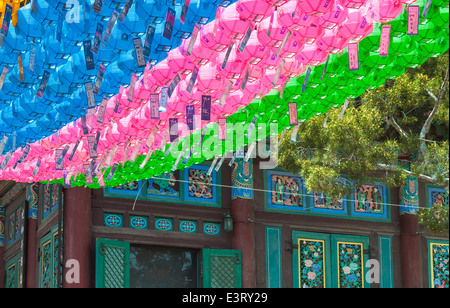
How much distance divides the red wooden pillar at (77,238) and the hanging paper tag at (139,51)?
5335mm

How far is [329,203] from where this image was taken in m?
12.5

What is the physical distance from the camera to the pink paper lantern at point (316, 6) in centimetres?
525

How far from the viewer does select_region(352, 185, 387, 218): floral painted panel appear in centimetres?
1274

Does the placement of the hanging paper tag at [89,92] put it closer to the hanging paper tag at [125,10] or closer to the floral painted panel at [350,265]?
the hanging paper tag at [125,10]

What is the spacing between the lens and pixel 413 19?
17.3ft

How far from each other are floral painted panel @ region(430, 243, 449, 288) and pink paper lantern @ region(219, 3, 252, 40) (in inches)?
330

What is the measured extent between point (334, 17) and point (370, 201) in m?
7.78

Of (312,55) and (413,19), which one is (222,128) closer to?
(312,55)

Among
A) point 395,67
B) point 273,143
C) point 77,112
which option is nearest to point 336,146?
point 273,143

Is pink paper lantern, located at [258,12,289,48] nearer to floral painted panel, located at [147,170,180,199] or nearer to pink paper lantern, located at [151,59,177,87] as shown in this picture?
pink paper lantern, located at [151,59,177,87]

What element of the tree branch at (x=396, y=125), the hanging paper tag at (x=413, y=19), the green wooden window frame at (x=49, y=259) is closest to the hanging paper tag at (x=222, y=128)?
the hanging paper tag at (x=413, y=19)

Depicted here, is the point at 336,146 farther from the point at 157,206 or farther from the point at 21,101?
the point at 21,101

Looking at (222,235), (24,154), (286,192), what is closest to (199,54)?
(24,154)

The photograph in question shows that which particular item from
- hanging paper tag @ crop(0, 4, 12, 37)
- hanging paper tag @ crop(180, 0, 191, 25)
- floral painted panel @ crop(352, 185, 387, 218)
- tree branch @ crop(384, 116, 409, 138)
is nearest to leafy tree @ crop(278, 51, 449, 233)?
tree branch @ crop(384, 116, 409, 138)
